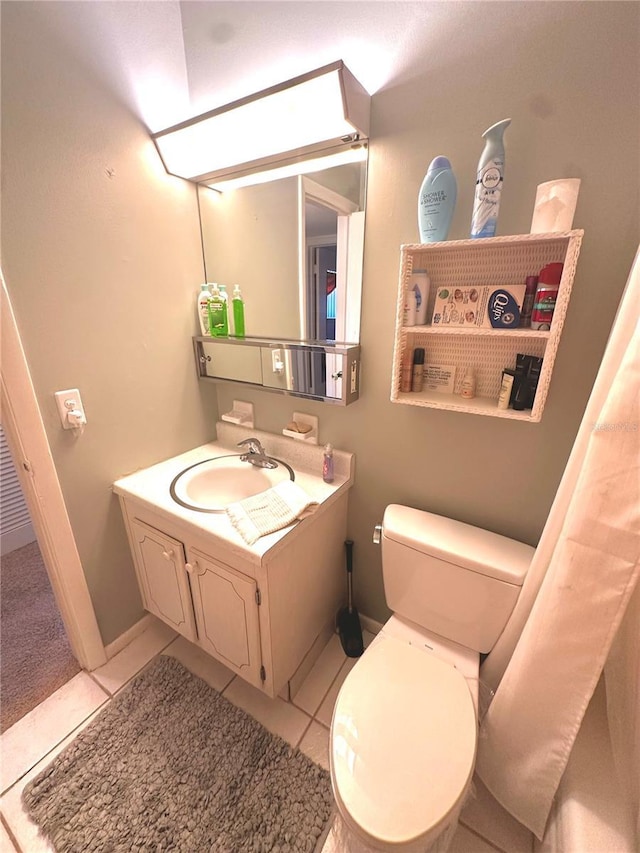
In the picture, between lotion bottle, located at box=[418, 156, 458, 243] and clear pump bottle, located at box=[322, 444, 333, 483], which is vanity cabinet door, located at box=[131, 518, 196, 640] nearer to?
clear pump bottle, located at box=[322, 444, 333, 483]

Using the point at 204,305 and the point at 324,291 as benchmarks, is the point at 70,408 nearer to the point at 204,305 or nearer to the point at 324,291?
the point at 204,305

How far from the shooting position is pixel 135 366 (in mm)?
1262

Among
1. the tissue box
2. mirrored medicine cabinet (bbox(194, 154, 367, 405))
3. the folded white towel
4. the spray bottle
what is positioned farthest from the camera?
mirrored medicine cabinet (bbox(194, 154, 367, 405))

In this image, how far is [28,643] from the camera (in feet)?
4.87

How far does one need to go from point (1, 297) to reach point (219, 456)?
34.2 inches

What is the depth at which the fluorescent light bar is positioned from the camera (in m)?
1.04

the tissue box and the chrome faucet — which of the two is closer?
the tissue box

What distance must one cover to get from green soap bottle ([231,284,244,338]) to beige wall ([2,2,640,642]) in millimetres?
198

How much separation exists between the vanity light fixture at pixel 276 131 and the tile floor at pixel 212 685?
194 cm

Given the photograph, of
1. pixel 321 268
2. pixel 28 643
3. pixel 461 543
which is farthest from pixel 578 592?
pixel 28 643

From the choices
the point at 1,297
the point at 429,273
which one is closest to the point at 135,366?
the point at 1,297

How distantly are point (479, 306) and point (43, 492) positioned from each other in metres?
1.48

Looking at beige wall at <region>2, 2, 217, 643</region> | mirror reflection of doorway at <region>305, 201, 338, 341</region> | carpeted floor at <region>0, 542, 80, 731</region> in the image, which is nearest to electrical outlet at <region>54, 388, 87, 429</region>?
beige wall at <region>2, 2, 217, 643</region>

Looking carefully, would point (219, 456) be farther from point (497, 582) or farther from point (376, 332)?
point (497, 582)
